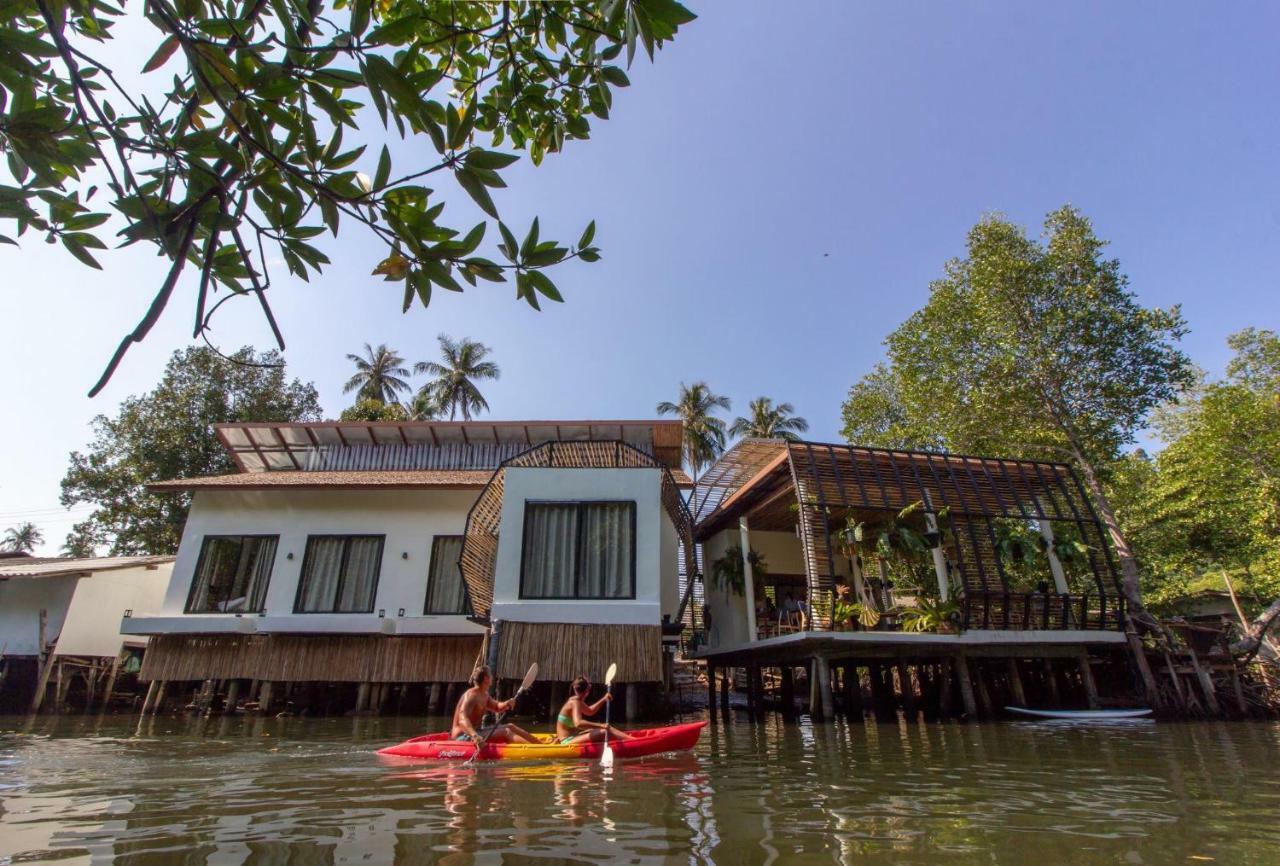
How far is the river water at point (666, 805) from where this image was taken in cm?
373

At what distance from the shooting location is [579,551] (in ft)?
41.0

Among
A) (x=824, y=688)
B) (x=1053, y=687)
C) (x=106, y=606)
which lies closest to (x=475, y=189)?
(x=824, y=688)

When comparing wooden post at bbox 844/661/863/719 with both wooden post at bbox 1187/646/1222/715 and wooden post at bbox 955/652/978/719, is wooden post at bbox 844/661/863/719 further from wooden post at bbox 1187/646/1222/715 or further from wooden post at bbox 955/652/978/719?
wooden post at bbox 1187/646/1222/715

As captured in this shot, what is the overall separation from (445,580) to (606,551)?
4794mm

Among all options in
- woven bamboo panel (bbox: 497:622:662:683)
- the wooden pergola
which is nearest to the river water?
woven bamboo panel (bbox: 497:622:662:683)

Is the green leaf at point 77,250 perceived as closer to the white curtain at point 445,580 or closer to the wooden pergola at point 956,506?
the wooden pergola at point 956,506

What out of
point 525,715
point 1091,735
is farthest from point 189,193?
point 525,715

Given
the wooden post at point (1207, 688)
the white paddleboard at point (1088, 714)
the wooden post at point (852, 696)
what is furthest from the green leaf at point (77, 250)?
the wooden post at point (1207, 688)

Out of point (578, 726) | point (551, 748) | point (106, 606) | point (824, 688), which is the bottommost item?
point (551, 748)

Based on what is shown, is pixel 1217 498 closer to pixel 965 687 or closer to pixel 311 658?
pixel 965 687

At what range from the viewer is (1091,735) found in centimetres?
1023

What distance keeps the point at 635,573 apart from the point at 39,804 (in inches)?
334

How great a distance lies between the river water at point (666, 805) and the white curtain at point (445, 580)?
5616 mm

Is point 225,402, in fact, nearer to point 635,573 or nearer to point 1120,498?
point 635,573
